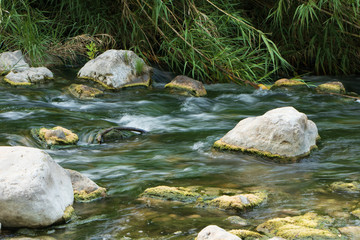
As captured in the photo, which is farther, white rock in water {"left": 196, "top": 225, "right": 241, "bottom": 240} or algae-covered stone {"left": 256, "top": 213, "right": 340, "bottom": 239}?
algae-covered stone {"left": 256, "top": 213, "right": 340, "bottom": 239}

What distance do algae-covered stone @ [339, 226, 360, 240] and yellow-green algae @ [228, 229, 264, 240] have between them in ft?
1.12

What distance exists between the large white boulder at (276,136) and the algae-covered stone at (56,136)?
46.1 inches

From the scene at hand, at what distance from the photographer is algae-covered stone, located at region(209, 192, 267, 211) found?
2426 mm

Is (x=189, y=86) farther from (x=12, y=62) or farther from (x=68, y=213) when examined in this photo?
(x=68, y=213)

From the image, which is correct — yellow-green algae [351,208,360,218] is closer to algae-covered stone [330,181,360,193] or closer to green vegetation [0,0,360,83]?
algae-covered stone [330,181,360,193]

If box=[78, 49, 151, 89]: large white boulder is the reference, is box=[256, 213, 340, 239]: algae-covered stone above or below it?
above

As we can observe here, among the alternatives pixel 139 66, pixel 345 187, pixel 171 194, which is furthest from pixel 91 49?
pixel 345 187

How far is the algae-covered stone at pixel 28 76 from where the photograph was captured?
5941 mm

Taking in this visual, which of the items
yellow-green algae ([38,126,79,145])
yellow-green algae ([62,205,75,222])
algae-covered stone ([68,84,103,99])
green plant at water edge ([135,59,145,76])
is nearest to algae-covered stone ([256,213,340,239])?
yellow-green algae ([62,205,75,222])

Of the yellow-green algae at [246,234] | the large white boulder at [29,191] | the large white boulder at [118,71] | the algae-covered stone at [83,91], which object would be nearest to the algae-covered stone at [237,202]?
the yellow-green algae at [246,234]

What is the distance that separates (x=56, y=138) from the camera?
3867 millimetres

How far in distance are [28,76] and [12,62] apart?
1.21ft

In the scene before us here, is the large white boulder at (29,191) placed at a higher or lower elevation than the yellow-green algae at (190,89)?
higher

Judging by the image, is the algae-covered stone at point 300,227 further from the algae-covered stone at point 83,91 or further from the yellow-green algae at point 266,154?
the algae-covered stone at point 83,91
